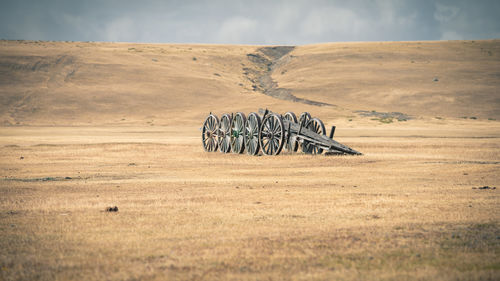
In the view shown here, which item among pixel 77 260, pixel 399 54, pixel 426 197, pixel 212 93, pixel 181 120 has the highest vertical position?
pixel 399 54

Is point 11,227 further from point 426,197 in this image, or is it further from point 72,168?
point 72,168

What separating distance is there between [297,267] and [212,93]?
7508 cm

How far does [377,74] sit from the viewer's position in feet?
307

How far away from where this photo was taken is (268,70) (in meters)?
119

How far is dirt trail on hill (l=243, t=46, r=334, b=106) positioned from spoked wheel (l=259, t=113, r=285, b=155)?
47640 mm

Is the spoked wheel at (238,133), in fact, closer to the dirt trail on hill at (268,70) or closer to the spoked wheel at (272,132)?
the spoked wheel at (272,132)

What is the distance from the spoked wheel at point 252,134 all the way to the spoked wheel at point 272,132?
32 cm

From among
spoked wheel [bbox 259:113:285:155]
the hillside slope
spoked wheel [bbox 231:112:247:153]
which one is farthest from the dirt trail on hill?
spoked wheel [bbox 259:113:285:155]

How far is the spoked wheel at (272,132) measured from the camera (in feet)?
87.5

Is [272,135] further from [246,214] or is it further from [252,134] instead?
[246,214]

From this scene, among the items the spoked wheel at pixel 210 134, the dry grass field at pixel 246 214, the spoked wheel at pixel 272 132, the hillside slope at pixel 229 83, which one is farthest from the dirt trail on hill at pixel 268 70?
the dry grass field at pixel 246 214

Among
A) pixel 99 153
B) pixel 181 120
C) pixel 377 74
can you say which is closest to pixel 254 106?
pixel 181 120

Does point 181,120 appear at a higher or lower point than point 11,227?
higher

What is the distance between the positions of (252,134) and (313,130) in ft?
11.2
